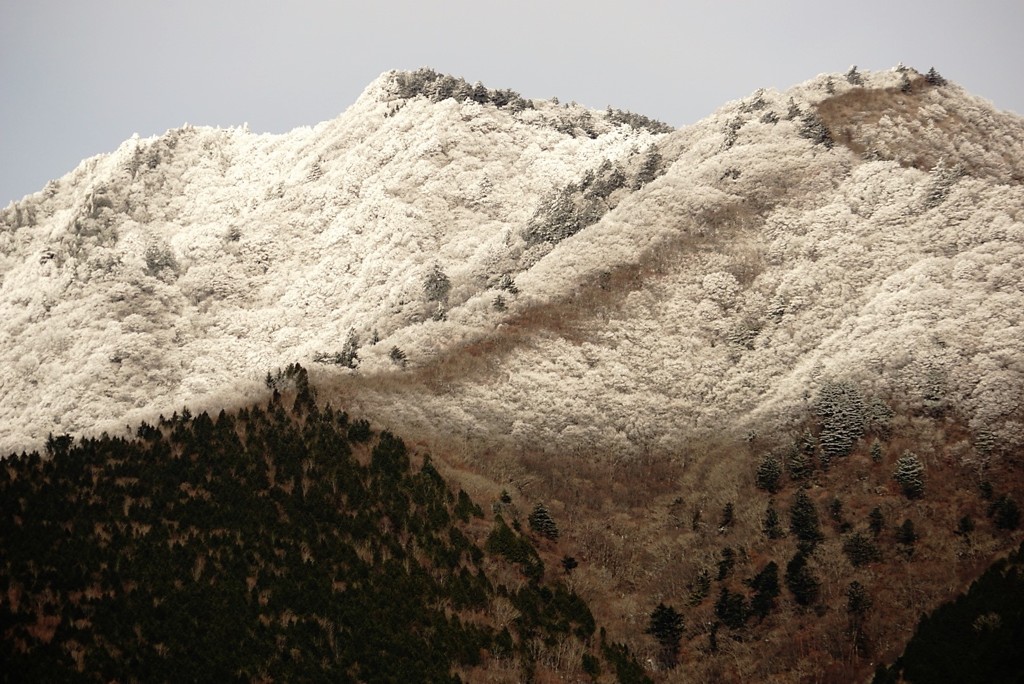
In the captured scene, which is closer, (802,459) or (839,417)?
(802,459)

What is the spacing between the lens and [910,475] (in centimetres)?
5684

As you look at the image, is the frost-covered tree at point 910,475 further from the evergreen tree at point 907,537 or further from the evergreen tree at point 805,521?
the evergreen tree at point 805,521

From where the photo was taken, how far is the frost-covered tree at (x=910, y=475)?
5619cm

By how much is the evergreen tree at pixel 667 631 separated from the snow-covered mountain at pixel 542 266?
16.6 m

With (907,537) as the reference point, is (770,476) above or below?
above

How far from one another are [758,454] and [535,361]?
19.1 m

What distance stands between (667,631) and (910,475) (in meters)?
16.1

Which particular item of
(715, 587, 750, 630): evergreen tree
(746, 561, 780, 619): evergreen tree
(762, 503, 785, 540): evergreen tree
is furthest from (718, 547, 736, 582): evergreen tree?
(762, 503, 785, 540): evergreen tree

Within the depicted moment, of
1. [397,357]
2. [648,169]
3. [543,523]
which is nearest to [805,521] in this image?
[543,523]

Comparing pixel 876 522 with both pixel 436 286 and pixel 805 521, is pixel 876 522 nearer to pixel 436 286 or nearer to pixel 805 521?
pixel 805 521

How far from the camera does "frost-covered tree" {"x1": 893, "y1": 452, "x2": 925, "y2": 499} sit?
5619 cm

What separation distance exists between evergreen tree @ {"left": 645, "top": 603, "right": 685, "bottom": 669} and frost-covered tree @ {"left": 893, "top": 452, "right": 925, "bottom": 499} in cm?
1428

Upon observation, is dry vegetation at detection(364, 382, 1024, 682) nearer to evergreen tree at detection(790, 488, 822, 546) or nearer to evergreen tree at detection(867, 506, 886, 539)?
evergreen tree at detection(867, 506, 886, 539)

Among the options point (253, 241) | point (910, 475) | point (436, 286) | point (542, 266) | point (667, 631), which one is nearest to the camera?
point (667, 631)
